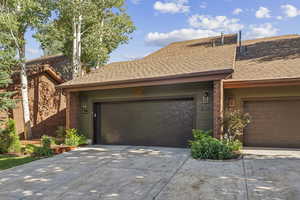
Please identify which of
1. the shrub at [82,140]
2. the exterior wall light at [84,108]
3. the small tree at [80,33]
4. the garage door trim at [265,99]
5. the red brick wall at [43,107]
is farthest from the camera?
the red brick wall at [43,107]

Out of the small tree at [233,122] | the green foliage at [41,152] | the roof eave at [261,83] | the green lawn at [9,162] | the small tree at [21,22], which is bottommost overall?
the green lawn at [9,162]

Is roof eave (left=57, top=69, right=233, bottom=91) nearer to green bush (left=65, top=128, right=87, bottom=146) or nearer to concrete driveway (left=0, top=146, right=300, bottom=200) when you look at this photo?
green bush (left=65, top=128, right=87, bottom=146)

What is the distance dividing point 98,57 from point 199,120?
310 inches

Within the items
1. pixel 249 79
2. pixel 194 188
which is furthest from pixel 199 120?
pixel 194 188

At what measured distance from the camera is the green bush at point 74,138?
7.86 metres

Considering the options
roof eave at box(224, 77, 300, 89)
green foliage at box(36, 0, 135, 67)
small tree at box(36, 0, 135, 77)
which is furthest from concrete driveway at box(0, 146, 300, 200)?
green foliage at box(36, 0, 135, 67)

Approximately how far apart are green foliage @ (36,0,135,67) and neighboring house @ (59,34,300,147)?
3572mm

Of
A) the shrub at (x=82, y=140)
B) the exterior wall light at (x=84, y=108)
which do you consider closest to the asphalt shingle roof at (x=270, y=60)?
the exterior wall light at (x=84, y=108)

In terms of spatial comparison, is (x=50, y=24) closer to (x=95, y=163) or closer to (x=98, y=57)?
(x=98, y=57)

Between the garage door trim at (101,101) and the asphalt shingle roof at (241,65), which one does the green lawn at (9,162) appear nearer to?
the garage door trim at (101,101)

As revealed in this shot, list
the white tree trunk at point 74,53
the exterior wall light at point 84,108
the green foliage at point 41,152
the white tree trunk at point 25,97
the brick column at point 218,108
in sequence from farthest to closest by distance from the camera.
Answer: the white tree trunk at point 74,53 → the white tree trunk at point 25,97 → the exterior wall light at point 84,108 → the green foliage at point 41,152 → the brick column at point 218,108

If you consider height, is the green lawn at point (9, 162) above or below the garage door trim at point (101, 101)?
below

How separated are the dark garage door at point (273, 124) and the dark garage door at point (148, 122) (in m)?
2.25

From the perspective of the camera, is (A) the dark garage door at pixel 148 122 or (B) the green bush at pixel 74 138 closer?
(A) the dark garage door at pixel 148 122
